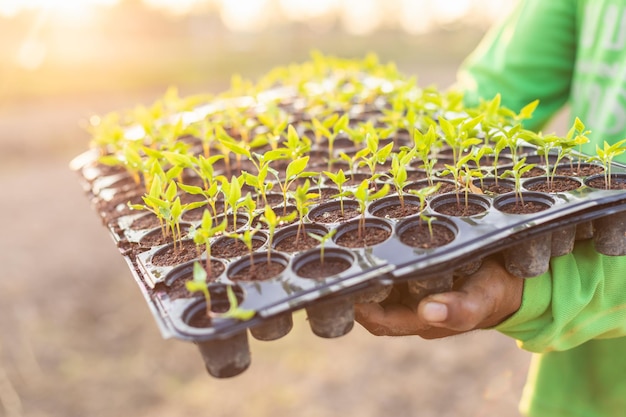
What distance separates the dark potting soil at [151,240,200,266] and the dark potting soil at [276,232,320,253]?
0.41ft

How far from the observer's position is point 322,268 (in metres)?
0.79

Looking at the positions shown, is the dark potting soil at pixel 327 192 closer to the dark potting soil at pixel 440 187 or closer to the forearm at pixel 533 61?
the dark potting soil at pixel 440 187

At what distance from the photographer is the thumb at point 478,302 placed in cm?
77

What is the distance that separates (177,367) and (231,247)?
2.17m

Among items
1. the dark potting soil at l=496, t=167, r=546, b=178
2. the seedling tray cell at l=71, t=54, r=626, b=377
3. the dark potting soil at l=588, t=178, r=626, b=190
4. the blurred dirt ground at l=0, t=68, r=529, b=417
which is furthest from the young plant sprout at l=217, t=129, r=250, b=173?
the blurred dirt ground at l=0, t=68, r=529, b=417

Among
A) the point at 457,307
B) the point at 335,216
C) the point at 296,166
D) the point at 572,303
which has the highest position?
the point at 296,166

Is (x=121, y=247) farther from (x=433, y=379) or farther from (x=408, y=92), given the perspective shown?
(x=433, y=379)

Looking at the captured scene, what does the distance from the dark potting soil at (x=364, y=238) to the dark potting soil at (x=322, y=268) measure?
0.13 ft

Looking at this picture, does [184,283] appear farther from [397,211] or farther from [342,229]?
[397,211]

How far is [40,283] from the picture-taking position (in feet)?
11.3

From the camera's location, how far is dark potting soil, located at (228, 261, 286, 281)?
0.77 meters


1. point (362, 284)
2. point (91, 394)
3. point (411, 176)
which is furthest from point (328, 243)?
point (91, 394)

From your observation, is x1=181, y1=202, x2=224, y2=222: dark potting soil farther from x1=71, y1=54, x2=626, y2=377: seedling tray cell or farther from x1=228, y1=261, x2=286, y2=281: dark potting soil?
x1=228, y1=261, x2=286, y2=281: dark potting soil

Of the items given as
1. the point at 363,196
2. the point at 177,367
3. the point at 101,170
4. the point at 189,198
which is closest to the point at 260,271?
the point at 363,196
